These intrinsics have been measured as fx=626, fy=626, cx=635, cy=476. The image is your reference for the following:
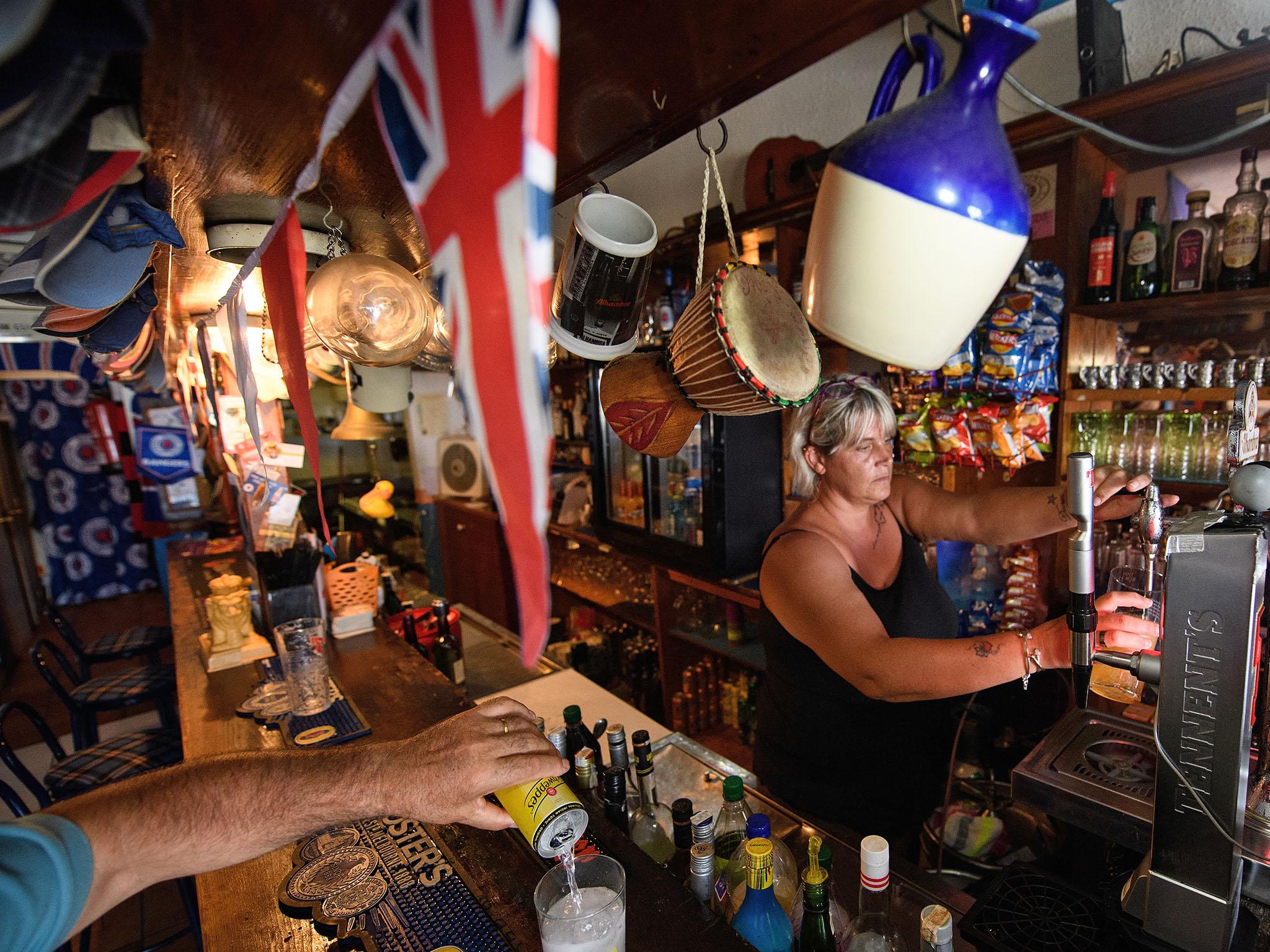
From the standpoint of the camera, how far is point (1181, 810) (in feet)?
3.26

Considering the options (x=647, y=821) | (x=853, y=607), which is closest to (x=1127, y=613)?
(x=853, y=607)

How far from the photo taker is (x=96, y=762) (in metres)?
2.17

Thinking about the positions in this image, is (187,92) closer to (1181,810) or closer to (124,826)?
(124,826)

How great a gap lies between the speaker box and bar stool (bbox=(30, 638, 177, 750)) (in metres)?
4.10

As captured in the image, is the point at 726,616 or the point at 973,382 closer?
the point at 973,382

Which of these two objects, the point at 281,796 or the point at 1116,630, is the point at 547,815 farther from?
the point at 1116,630

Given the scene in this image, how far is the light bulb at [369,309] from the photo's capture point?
3.75 feet

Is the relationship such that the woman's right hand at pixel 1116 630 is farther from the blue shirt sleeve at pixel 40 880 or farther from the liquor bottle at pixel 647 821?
the blue shirt sleeve at pixel 40 880

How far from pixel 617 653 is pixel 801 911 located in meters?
3.16

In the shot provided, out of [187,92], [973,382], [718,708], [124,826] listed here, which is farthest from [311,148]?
[718,708]

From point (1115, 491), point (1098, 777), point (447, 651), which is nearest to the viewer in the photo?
point (1098, 777)

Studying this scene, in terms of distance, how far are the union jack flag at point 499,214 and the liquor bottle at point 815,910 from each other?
770mm

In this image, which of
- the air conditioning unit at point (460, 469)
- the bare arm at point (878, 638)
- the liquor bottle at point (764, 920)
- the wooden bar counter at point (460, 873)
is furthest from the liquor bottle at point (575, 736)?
the air conditioning unit at point (460, 469)

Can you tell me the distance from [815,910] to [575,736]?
0.65 metres
